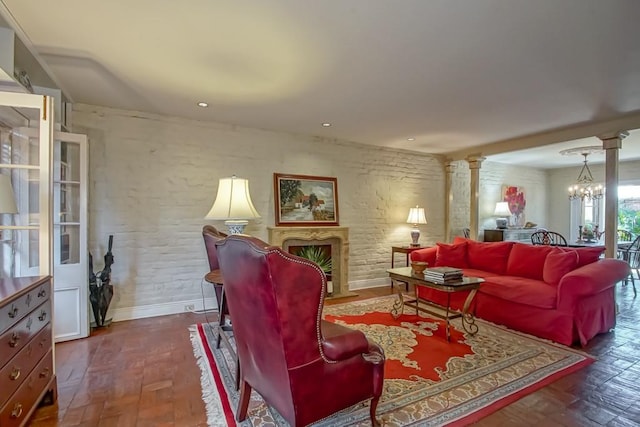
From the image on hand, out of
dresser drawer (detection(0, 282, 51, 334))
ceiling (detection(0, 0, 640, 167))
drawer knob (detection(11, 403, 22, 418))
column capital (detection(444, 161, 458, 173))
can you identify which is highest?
ceiling (detection(0, 0, 640, 167))

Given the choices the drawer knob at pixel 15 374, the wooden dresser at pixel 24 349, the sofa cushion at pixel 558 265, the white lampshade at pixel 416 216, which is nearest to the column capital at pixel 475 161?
the white lampshade at pixel 416 216

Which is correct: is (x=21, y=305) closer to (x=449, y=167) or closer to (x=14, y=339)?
(x=14, y=339)

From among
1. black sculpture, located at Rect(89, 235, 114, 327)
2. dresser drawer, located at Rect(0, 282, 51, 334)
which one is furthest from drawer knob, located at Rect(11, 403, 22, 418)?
black sculpture, located at Rect(89, 235, 114, 327)

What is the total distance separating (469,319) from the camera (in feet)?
10.7

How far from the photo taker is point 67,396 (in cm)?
212

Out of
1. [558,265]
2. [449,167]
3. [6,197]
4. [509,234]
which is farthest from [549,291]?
[6,197]

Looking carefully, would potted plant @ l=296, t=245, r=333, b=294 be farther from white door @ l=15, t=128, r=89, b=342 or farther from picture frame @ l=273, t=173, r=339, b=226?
white door @ l=15, t=128, r=89, b=342

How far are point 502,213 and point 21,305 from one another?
25.2ft

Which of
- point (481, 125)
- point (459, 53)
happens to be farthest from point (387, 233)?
point (459, 53)

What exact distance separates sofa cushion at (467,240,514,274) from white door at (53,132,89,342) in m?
4.53

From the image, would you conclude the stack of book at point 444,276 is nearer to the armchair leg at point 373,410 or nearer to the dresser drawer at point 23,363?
the armchair leg at point 373,410

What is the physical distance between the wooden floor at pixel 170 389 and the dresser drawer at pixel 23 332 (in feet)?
1.83

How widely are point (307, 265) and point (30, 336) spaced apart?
1.62 meters

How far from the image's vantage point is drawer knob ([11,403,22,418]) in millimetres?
1561
